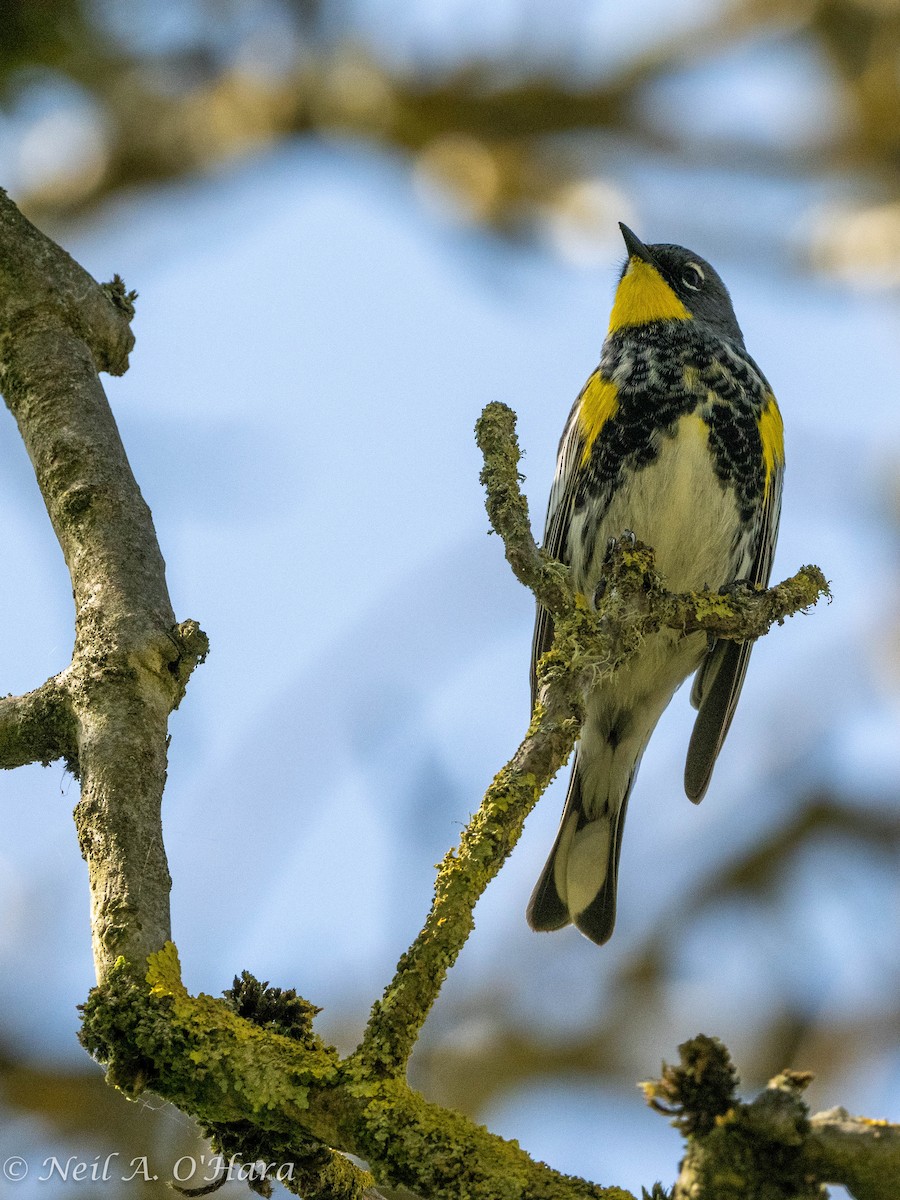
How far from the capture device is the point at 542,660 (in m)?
3.12

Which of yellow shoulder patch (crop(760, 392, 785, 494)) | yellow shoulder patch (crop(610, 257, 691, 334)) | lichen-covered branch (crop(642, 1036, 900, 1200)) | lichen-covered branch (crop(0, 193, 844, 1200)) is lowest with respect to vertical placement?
lichen-covered branch (crop(642, 1036, 900, 1200))

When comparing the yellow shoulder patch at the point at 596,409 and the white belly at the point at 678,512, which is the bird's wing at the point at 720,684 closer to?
the white belly at the point at 678,512

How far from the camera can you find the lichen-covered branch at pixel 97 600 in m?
2.35

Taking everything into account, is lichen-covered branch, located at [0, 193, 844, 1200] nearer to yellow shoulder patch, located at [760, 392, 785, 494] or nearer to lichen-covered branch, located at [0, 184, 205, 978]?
lichen-covered branch, located at [0, 184, 205, 978]

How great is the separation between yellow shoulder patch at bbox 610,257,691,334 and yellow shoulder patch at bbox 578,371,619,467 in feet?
1.85

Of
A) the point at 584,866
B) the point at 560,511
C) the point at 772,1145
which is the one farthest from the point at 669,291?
the point at 772,1145

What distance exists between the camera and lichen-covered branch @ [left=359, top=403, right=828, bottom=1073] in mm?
2215

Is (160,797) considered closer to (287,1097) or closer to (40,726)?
(40,726)

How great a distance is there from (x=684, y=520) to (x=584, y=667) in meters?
2.51

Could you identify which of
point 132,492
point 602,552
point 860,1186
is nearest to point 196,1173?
point 602,552

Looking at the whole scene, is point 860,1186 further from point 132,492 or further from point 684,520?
point 684,520

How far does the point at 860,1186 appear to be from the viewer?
5.78 ft

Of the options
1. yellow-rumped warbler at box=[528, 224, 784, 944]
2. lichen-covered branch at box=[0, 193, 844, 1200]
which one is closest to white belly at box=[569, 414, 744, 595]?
yellow-rumped warbler at box=[528, 224, 784, 944]

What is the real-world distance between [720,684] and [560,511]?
1.00 meters
